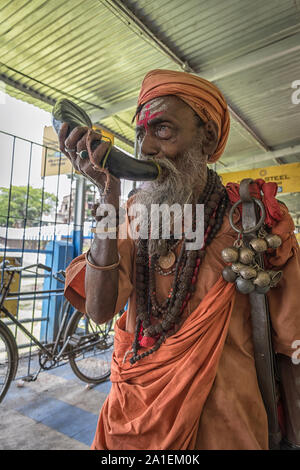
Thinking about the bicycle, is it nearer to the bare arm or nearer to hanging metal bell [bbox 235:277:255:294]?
the bare arm

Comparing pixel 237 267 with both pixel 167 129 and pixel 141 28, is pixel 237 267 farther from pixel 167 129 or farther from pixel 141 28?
pixel 141 28

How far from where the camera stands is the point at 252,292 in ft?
3.05

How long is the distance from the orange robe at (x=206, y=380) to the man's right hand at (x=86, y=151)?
369 millimetres

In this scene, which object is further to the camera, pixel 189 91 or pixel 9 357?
pixel 9 357

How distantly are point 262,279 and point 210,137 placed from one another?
0.62m

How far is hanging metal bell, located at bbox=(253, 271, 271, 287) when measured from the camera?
2.79 ft

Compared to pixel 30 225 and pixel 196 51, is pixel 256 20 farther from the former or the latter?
pixel 30 225

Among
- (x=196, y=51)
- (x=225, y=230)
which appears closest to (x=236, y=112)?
(x=196, y=51)

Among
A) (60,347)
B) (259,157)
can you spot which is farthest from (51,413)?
(259,157)

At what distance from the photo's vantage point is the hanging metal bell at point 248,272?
0.86m

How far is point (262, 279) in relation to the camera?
851 mm

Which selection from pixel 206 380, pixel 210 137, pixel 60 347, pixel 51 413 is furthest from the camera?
pixel 60 347

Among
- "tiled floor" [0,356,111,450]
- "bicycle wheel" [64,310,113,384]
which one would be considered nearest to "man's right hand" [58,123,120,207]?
"tiled floor" [0,356,111,450]

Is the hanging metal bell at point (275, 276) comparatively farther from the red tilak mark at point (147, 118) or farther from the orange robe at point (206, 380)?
the red tilak mark at point (147, 118)
